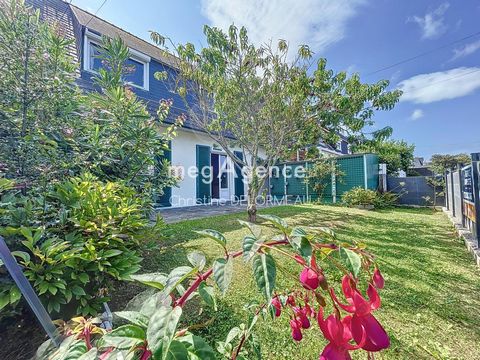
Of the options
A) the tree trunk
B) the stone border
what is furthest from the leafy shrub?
the tree trunk

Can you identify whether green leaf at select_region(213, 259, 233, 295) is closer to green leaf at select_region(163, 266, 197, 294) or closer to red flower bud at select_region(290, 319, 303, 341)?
green leaf at select_region(163, 266, 197, 294)

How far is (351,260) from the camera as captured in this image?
1.72 ft

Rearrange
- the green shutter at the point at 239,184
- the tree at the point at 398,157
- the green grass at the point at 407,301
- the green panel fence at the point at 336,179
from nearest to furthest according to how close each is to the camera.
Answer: the green grass at the point at 407,301 < the green panel fence at the point at 336,179 < the tree at the point at 398,157 < the green shutter at the point at 239,184

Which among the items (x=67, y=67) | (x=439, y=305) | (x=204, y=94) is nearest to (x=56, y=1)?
(x=204, y=94)

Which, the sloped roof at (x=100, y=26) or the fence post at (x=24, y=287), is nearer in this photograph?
the fence post at (x=24, y=287)

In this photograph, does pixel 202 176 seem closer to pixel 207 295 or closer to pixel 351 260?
pixel 207 295

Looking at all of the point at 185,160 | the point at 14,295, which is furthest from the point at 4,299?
the point at 185,160

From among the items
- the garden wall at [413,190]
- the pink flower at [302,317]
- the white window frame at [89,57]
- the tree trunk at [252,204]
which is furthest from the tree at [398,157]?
the pink flower at [302,317]

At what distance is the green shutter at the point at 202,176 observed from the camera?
9.14m

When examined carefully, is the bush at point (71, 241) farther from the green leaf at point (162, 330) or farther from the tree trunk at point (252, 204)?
the tree trunk at point (252, 204)

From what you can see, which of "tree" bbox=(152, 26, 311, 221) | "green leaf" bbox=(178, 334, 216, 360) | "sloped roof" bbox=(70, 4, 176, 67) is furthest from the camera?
"sloped roof" bbox=(70, 4, 176, 67)

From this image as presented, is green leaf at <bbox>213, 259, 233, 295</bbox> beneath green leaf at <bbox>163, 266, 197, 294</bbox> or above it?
above

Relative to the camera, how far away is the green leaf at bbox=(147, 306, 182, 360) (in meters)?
0.45

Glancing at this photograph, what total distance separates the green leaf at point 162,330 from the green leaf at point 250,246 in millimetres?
189
